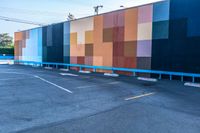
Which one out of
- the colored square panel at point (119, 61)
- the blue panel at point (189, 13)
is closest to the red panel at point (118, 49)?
the colored square panel at point (119, 61)

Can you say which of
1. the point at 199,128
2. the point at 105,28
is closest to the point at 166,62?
the point at 105,28

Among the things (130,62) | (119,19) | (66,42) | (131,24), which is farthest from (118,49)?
(66,42)

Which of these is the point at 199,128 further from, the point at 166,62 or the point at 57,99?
the point at 166,62

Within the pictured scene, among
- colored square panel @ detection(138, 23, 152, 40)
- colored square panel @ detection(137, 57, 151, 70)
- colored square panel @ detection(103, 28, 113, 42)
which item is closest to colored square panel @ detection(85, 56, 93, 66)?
colored square panel @ detection(103, 28, 113, 42)

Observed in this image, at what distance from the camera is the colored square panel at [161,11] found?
1502 centimetres

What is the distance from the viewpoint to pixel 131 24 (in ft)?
57.0

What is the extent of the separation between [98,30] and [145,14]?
18.6 feet

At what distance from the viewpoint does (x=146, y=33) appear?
53.4ft

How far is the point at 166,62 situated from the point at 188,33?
2.61m

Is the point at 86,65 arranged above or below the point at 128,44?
below

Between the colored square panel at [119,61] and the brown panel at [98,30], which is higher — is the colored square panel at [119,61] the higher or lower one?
the lower one

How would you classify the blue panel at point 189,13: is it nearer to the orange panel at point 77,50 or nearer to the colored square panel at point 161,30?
A: the colored square panel at point 161,30

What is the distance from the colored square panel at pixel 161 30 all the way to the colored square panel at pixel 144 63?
1.93 metres

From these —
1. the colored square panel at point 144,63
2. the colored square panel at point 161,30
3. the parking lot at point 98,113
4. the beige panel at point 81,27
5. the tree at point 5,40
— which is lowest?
the parking lot at point 98,113
